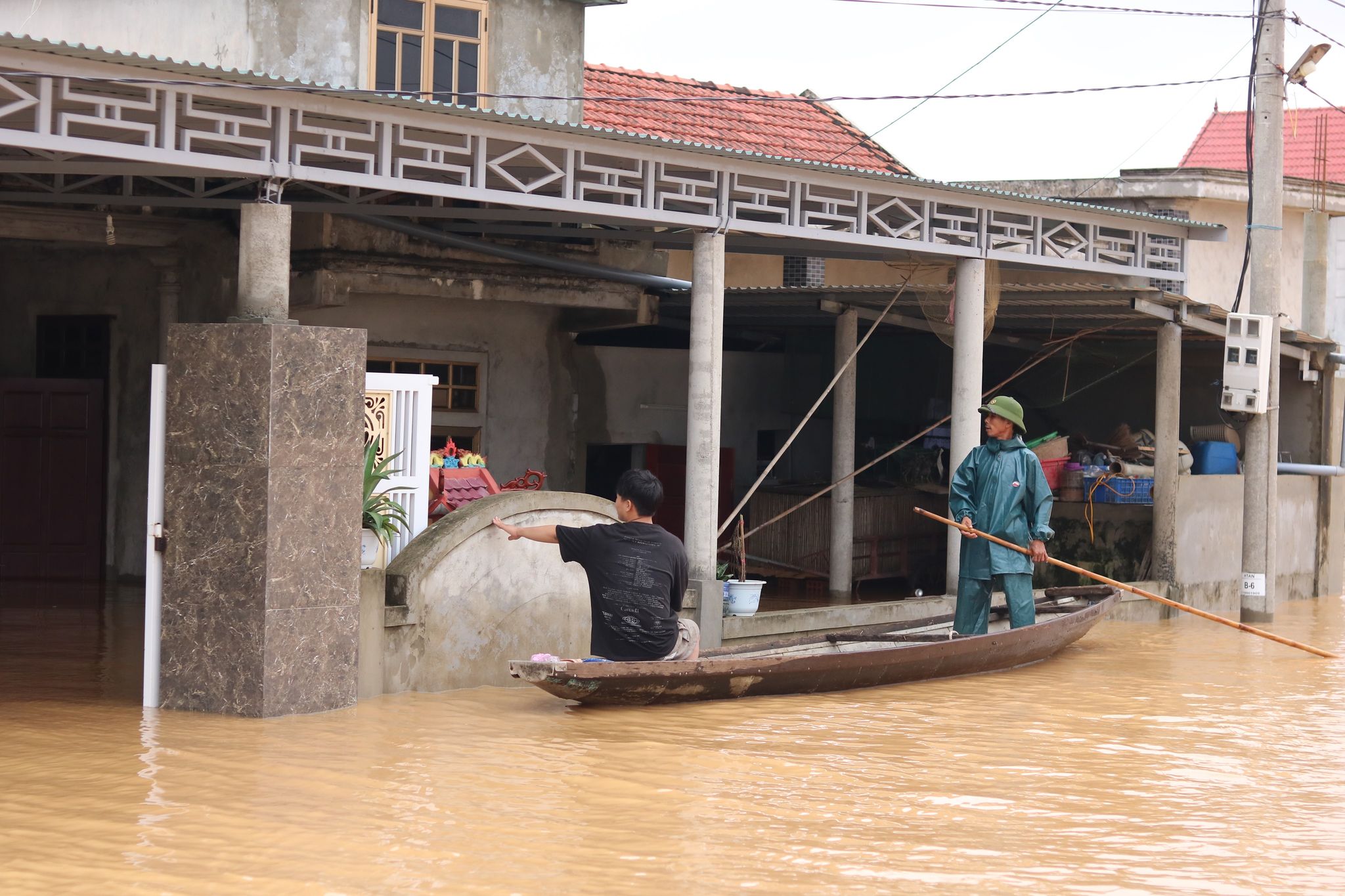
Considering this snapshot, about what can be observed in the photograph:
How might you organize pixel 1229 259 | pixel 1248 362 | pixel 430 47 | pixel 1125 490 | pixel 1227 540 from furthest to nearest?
pixel 1229 259 < pixel 1227 540 < pixel 1125 490 < pixel 1248 362 < pixel 430 47

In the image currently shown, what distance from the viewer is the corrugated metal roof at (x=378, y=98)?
8242 millimetres

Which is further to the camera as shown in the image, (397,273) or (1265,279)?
(1265,279)

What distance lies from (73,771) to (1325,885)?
5.54 meters

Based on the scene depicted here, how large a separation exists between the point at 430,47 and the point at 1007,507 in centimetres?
672

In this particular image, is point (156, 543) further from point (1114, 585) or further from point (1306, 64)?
point (1306, 64)

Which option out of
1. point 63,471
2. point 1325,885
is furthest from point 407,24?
point 1325,885

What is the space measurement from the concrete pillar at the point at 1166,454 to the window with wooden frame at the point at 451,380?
682cm

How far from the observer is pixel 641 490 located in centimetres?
902

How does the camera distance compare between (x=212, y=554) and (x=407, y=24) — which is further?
(x=407, y=24)

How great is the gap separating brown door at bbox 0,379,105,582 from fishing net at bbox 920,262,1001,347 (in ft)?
26.1

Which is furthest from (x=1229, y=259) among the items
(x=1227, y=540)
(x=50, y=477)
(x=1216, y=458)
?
(x=50, y=477)

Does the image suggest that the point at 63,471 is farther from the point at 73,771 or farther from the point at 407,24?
the point at 73,771

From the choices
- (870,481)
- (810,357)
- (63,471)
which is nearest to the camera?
(63,471)

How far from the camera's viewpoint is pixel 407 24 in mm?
14117
